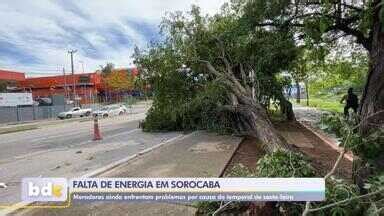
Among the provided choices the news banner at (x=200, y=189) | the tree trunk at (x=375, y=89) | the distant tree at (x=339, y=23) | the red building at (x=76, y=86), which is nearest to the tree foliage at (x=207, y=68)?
the distant tree at (x=339, y=23)

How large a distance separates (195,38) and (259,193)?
42.0ft

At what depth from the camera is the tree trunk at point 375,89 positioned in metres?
5.05

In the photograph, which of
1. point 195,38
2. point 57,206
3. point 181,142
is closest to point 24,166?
point 181,142

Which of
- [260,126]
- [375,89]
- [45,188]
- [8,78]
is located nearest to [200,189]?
[45,188]

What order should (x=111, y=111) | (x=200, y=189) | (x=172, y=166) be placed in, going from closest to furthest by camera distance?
(x=200, y=189)
(x=172, y=166)
(x=111, y=111)

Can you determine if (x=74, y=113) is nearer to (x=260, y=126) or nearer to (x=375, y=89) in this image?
(x=260, y=126)

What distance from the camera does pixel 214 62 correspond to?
1612cm

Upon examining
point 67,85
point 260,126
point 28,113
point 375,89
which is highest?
point 67,85

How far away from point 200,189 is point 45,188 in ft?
4.80

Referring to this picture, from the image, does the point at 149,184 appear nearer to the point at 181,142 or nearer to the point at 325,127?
the point at 325,127

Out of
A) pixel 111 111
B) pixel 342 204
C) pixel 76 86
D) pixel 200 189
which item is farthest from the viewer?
pixel 76 86

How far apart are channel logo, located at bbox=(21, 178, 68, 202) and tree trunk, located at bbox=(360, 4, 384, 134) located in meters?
3.42

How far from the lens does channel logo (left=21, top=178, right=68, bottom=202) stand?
3865mm

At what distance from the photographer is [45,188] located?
391 cm
